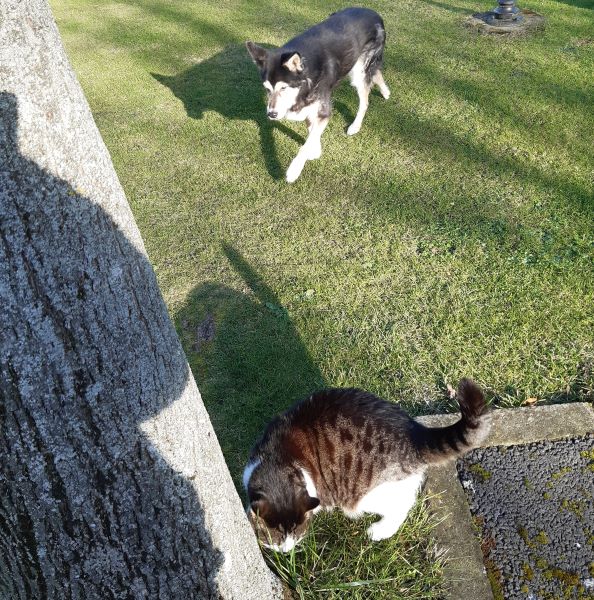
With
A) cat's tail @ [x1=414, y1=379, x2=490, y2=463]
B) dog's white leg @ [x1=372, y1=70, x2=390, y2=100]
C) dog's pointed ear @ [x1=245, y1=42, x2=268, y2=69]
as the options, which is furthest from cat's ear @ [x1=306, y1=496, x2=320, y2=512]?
dog's white leg @ [x1=372, y1=70, x2=390, y2=100]

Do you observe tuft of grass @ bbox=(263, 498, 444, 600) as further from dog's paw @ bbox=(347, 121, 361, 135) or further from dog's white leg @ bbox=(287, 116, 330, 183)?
dog's paw @ bbox=(347, 121, 361, 135)

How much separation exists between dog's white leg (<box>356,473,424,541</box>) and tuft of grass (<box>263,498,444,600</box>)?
0.04 metres

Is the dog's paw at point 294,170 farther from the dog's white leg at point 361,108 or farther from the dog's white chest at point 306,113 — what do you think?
the dog's white leg at point 361,108

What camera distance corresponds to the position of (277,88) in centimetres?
479

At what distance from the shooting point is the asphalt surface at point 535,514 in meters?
2.19

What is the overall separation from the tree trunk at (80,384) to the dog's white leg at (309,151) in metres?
3.46

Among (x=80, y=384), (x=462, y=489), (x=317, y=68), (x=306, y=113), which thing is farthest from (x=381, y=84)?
(x=80, y=384)

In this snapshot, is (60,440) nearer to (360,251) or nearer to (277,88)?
(360,251)

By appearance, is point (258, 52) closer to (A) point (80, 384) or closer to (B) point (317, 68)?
(B) point (317, 68)

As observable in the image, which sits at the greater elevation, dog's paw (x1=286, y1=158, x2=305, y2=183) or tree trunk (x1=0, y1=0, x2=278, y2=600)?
tree trunk (x1=0, y1=0, x2=278, y2=600)

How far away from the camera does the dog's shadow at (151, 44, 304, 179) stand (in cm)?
562

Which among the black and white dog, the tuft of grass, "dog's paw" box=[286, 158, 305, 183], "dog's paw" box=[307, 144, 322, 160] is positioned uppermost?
the black and white dog

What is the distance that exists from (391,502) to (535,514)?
69 centimetres

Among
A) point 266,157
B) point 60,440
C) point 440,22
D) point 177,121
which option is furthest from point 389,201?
point 440,22
